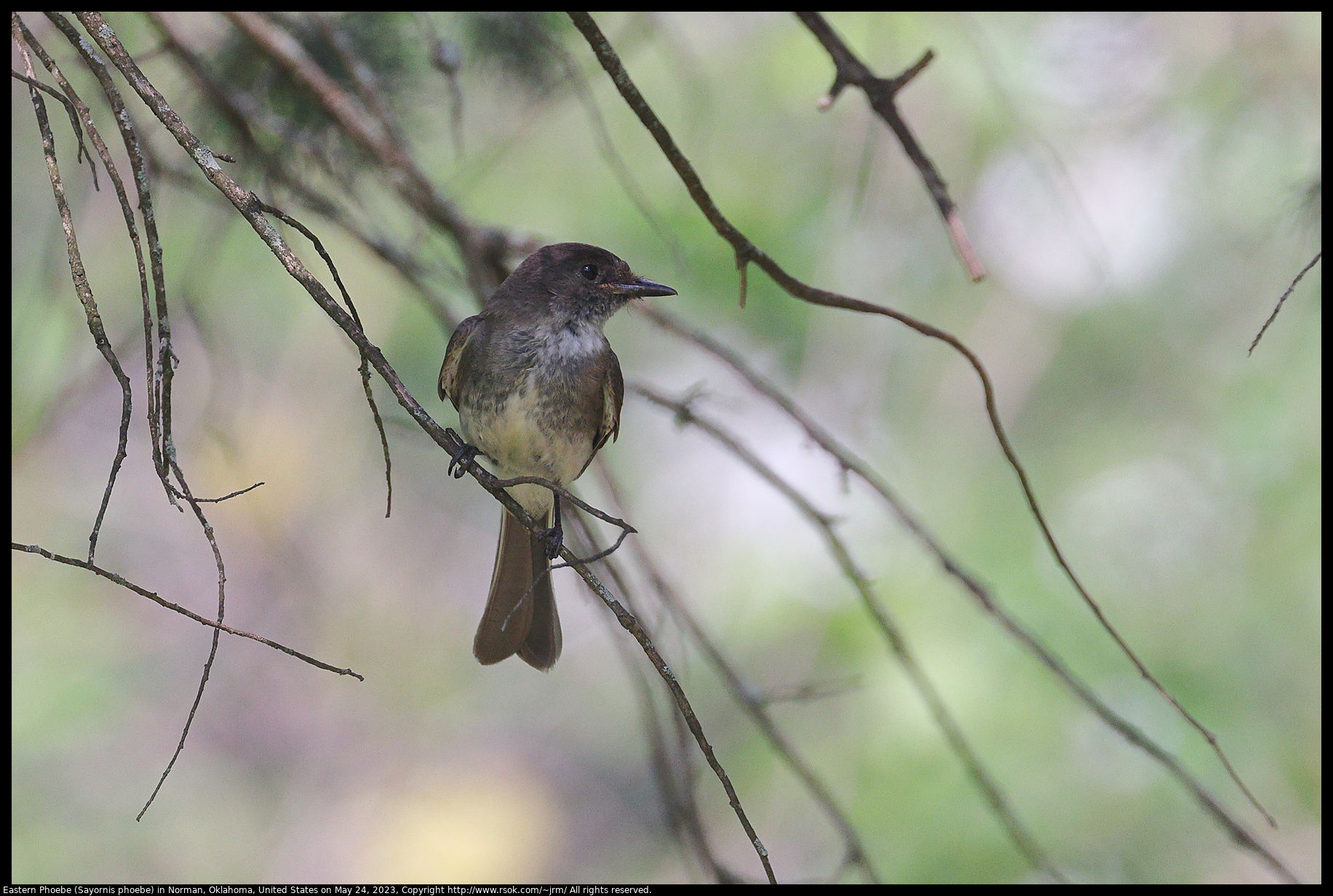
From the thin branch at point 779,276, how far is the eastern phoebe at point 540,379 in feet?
1.92

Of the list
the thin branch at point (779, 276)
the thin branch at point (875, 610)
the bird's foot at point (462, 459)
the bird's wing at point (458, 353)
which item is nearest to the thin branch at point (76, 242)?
the bird's foot at point (462, 459)

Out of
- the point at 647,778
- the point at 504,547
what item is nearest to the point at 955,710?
the point at 504,547

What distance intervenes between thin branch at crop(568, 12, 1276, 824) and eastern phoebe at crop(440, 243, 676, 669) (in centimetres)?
58

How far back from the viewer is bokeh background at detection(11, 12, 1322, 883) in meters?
3.64

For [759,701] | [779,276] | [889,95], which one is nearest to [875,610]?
[759,701]

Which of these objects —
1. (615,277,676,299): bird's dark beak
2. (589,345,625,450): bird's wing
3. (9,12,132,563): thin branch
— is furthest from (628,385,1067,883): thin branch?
(9,12,132,563): thin branch

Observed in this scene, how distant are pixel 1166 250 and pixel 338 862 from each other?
5623mm

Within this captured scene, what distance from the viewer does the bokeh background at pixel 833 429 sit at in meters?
3.64

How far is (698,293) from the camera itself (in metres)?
4.64

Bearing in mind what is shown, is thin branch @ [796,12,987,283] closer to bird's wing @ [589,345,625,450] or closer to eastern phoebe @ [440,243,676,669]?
eastern phoebe @ [440,243,676,669]

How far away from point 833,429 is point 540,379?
1.70 m

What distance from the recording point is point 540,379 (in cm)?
254

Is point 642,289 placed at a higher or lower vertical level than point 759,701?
higher

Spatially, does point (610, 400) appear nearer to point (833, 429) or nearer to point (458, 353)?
point (458, 353)
